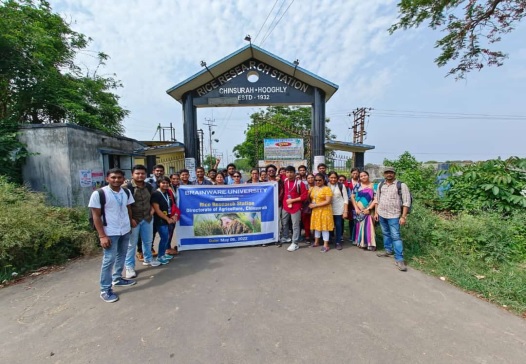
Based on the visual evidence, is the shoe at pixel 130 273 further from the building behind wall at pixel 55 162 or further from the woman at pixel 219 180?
the building behind wall at pixel 55 162

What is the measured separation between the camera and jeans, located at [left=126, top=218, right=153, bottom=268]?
3.89m

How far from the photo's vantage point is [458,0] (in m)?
7.52

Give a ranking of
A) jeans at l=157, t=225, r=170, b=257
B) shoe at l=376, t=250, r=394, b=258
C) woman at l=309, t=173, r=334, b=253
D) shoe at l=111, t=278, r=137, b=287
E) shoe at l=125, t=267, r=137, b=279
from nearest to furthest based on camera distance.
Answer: shoe at l=111, t=278, r=137, b=287
shoe at l=125, t=267, r=137, b=279
jeans at l=157, t=225, r=170, b=257
shoe at l=376, t=250, r=394, b=258
woman at l=309, t=173, r=334, b=253

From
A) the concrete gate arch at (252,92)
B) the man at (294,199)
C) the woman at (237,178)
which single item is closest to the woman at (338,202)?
the man at (294,199)

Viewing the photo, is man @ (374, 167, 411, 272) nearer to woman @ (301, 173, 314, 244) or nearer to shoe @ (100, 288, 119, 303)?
woman @ (301, 173, 314, 244)

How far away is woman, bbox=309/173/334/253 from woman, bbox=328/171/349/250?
0.53ft

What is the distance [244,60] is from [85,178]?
6.04 metres

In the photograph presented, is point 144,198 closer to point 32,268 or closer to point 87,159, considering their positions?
point 32,268

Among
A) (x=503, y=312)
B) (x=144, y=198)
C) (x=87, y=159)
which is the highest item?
(x=87, y=159)

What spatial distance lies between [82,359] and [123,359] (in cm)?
37

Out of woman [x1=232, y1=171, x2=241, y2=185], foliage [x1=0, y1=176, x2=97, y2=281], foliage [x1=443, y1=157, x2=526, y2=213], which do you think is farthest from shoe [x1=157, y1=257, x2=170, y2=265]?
foliage [x1=443, y1=157, x2=526, y2=213]

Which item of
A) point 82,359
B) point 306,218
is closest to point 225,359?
point 82,359

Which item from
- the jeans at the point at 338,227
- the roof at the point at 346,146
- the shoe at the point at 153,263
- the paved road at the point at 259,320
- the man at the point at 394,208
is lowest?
the paved road at the point at 259,320

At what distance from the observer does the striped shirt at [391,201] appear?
417 centimetres
